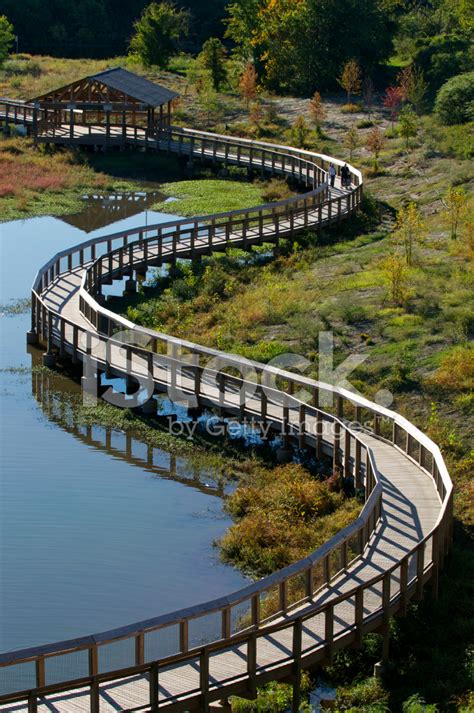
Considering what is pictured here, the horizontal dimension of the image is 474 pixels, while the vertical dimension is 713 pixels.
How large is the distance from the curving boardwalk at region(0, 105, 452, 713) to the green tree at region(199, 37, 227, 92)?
Answer: 40469 millimetres

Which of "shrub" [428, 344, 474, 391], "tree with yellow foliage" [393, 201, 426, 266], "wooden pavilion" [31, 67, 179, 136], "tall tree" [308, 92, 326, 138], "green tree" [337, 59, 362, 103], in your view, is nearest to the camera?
"shrub" [428, 344, 474, 391]

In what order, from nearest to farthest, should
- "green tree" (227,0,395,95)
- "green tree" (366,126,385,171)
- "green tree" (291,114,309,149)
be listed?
"green tree" (366,126,385,171) < "green tree" (291,114,309,149) < "green tree" (227,0,395,95)

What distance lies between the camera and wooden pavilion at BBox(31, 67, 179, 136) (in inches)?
2537

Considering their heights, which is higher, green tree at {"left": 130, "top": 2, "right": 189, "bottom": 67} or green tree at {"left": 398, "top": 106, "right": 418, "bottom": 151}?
green tree at {"left": 130, "top": 2, "right": 189, "bottom": 67}

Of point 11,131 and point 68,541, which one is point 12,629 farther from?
point 11,131

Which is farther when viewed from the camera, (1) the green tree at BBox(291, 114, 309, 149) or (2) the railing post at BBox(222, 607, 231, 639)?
(1) the green tree at BBox(291, 114, 309, 149)

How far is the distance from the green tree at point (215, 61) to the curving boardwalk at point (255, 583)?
1593 inches

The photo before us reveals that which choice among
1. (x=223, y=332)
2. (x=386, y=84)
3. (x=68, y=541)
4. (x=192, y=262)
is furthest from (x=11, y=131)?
(x=68, y=541)

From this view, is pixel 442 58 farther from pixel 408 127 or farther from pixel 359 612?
pixel 359 612

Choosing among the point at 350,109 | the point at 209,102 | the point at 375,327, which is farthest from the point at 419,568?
the point at 209,102

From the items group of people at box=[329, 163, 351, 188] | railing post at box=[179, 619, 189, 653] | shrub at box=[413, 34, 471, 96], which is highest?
shrub at box=[413, 34, 471, 96]

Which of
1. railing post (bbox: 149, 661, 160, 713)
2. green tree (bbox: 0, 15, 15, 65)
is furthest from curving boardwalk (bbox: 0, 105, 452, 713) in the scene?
green tree (bbox: 0, 15, 15, 65)

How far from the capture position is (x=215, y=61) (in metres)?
78.6

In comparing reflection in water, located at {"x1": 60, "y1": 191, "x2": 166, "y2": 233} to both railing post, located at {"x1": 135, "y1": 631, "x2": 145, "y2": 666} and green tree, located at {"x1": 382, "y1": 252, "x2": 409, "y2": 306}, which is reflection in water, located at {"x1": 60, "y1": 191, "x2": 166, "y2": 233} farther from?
railing post, located at {"x1": 135, "y1": 631, "x2": 145, "y2": 666}
